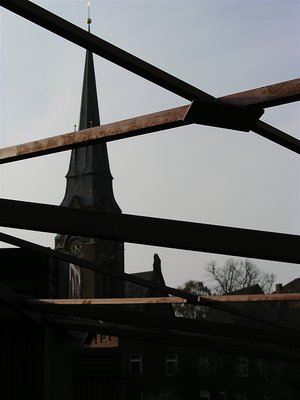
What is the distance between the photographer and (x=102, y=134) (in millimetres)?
4742

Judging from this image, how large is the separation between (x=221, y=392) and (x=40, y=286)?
38002 mm

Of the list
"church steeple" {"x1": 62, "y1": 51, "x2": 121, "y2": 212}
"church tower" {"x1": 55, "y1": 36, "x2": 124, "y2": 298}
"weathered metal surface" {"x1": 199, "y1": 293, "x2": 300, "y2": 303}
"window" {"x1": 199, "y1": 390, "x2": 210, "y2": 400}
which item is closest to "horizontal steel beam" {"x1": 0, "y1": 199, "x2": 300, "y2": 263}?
"weathered metal surface" {"x1": 199, "y1": 293, "x2": 300, "y2": 303}

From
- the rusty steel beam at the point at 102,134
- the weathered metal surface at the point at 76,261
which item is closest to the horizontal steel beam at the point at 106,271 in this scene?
the weathered metal surface at the point at 76,261

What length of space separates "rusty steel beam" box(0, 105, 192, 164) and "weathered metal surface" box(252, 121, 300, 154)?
0.52 m

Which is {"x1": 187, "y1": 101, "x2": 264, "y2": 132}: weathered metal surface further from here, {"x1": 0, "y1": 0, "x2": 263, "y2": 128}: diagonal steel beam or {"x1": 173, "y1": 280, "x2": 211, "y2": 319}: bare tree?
{"x1": 173, "y1": 280, "x2": 211, "y2": 319}: bare tree

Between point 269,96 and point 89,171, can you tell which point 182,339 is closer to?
point 269,96

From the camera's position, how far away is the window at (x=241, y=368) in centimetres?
4189

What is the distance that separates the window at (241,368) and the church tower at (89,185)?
1758 cm

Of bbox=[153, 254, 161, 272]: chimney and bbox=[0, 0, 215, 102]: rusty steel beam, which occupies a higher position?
bbox=[153, 254, 161, 272]: chimney

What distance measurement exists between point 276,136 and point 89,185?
187 ft

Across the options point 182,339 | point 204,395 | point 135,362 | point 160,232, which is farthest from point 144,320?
point 135,362

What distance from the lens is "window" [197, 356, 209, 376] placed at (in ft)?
139

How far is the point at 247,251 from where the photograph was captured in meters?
3.78

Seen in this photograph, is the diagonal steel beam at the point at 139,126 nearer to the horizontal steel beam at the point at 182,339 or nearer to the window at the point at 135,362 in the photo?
the horizontal steel beam at the point at 182,339
